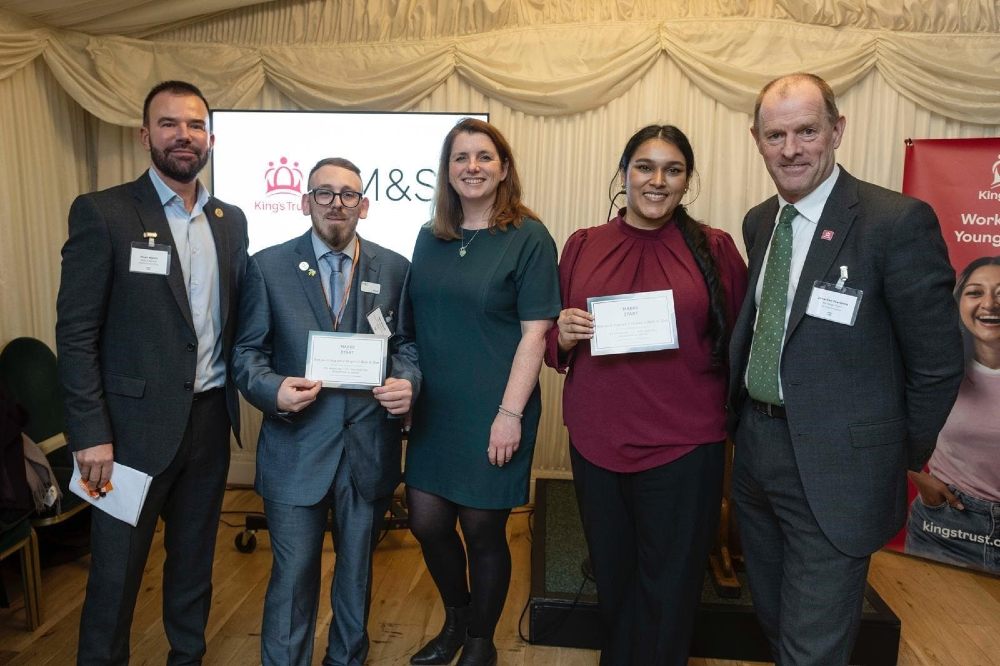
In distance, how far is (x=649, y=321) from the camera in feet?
6.45

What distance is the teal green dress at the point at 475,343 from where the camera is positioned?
7.20 feet

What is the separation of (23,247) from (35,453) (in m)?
1.56

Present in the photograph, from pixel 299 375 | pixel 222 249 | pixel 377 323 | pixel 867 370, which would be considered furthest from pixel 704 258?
pixel 222 249

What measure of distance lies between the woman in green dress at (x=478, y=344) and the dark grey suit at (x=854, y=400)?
729 millimetres

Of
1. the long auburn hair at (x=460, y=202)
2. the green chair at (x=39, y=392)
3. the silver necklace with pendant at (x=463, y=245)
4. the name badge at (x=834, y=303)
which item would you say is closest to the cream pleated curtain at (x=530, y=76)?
the green chair at (x=39, y=392)

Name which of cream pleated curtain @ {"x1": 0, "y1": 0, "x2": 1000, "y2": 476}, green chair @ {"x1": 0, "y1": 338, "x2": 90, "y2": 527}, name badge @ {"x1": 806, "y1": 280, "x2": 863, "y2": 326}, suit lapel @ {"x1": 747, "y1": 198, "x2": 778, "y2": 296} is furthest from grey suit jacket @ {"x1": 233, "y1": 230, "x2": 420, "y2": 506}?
cream pleated curtain @ {"x1": 0, "y1": 0, "x2": 1000, "y2": 476}

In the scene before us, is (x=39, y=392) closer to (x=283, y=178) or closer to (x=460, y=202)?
(x=283, y=178)

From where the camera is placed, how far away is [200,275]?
2.26 m

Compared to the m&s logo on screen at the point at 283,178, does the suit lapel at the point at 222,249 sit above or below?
below

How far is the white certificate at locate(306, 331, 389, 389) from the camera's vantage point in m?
2.08

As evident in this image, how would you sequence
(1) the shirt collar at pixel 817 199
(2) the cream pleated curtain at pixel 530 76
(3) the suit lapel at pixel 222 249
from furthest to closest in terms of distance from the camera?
(2) the cream pleated curtain at pixel 530 76 < (3) the suit lapel at pixel 222 249 < (1) the shirt collar at pixel 817 199

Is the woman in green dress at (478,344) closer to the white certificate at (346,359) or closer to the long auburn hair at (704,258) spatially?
the white certificate at (346,359)

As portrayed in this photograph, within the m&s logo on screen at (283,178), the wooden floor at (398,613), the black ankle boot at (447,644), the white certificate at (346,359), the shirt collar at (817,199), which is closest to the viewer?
the shirt collar at (817,199)

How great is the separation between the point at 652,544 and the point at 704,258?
0.83 metres
